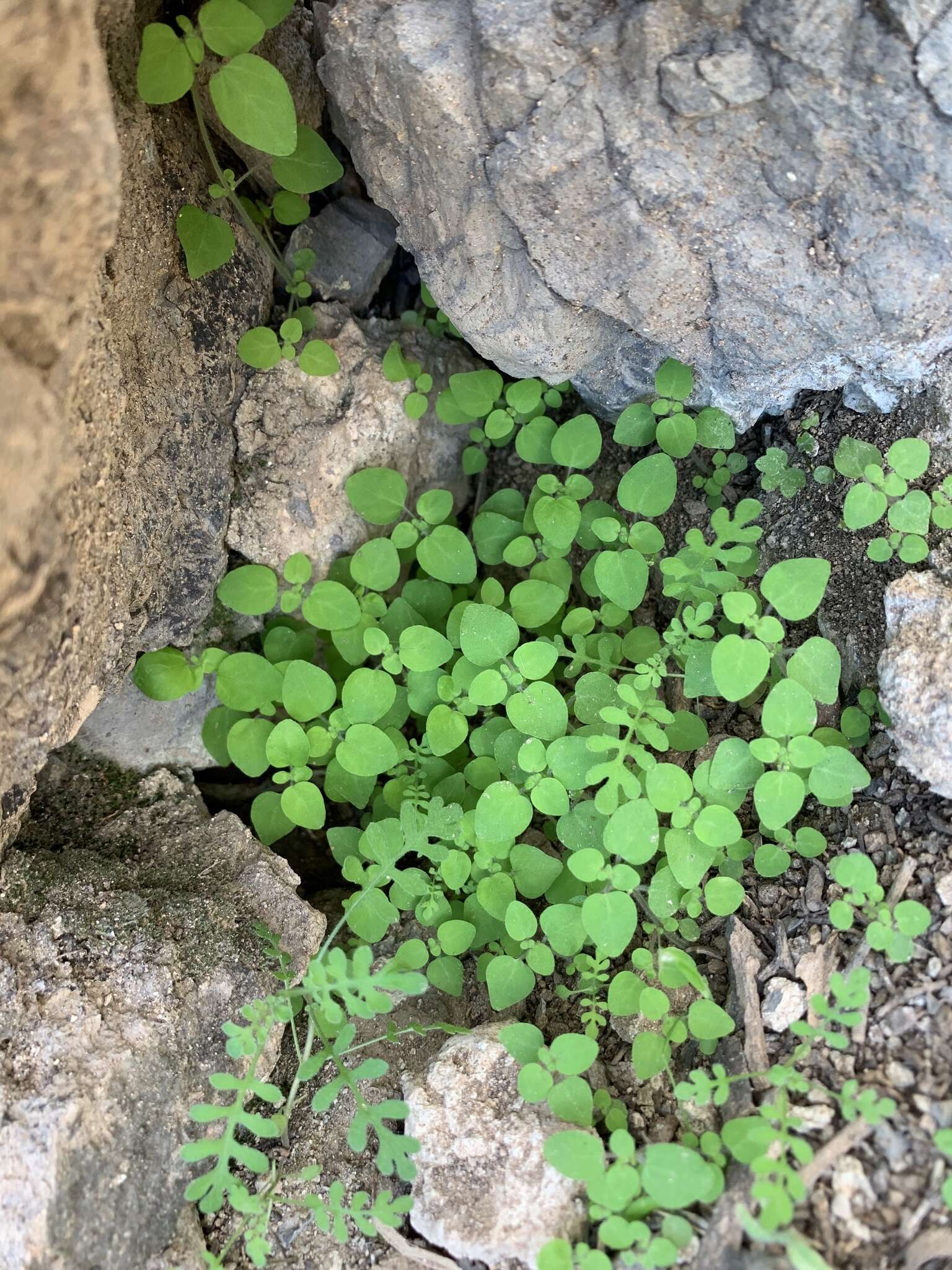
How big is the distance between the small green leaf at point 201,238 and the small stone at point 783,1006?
7.81ft

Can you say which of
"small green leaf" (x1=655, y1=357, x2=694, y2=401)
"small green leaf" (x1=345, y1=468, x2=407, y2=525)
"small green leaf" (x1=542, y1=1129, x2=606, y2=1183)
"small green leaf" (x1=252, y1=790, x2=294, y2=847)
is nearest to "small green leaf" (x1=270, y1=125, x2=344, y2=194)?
"small green leaf" (x1=345, y1=468, x2=407, y2=525)

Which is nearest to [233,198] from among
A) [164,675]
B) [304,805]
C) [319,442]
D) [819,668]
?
[319,442]

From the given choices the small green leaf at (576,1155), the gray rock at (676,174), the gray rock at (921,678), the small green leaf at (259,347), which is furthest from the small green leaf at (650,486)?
the small green leaf at (576,1155)

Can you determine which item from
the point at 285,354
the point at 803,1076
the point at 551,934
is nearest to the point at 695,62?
the point at 285,354

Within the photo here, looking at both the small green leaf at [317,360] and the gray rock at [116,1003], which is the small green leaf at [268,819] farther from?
the small green leaf at [317,360]

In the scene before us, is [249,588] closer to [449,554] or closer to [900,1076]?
[449,554]

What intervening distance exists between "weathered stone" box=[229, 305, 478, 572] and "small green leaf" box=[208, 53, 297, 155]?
2.23 ft

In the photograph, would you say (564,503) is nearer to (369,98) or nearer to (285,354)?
(285,354)

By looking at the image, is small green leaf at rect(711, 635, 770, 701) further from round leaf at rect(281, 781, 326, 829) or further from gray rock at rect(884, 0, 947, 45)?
gray rock at rect(884, 0, 947, 45)

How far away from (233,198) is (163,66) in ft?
1.59

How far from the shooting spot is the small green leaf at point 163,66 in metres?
2.15

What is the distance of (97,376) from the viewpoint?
7.06ft

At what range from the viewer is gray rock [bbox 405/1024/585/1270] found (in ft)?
6.84

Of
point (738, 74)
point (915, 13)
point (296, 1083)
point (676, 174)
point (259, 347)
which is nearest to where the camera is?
point (915, 13)
